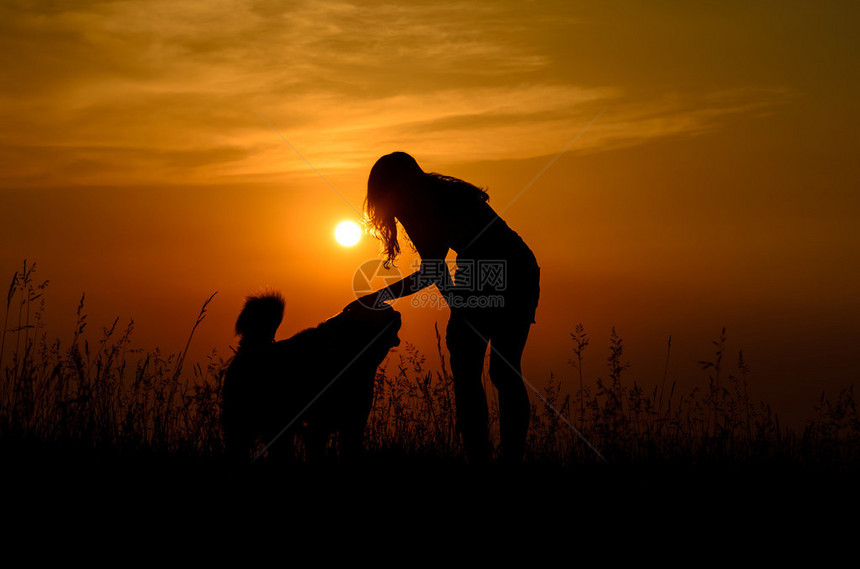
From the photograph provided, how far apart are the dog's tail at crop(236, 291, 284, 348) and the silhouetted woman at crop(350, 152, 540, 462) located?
1.16 m

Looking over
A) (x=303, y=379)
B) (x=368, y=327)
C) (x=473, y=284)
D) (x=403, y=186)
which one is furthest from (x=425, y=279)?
(x=303, y=379)

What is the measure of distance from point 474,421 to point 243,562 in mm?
1664

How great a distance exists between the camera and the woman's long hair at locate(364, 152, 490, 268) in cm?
405

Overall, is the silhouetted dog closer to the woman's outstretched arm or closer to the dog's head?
the dog's head

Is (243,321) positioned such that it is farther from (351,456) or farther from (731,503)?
(731,503)

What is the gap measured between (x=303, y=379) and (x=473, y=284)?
1.53 metres

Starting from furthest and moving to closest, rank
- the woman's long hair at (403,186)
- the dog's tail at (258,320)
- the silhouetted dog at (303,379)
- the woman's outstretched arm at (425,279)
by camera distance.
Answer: the dog's tail at (258,320) < the silhouetted dog at (303,379) < the woman's long hair at (403,186) < the woman's outstretched arm at (425,279)

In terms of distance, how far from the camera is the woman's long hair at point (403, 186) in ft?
13.3

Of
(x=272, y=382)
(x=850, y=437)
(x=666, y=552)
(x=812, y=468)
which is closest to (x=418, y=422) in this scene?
(x=272, y=382)

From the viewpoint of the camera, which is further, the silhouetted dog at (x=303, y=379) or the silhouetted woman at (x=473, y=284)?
the silhouetted dog at (x=303, y=379)

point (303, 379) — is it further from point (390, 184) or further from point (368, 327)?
point (390, 184)

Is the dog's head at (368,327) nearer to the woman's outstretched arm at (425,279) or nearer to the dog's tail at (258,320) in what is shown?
the dog's tail at (258,320)

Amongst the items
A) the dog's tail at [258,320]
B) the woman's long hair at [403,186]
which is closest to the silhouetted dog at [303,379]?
the dog's tail at [258,320]

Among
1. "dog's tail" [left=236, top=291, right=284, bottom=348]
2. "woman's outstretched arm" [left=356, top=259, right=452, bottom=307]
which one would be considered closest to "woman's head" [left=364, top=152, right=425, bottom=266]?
"woman's outstretched arm" [left=356, top=259, right=452, bottom=307]
